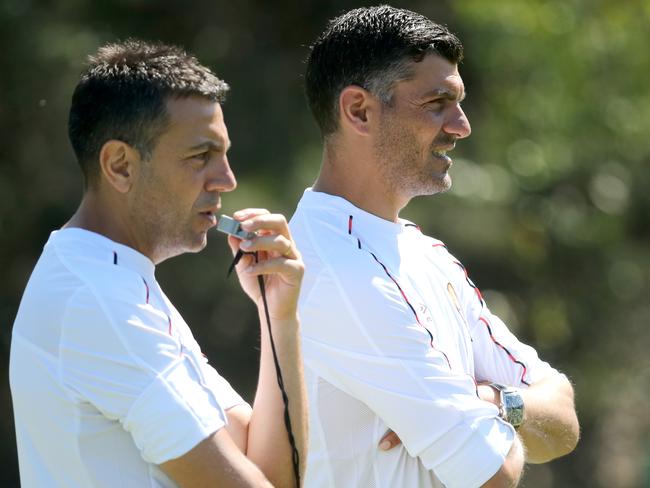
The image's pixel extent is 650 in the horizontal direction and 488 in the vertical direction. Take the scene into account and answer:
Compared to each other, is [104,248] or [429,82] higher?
[429,82]

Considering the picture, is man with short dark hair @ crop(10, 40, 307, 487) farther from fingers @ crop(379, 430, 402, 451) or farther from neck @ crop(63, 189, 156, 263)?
fingers @ crop(379, 430, 402, 451)

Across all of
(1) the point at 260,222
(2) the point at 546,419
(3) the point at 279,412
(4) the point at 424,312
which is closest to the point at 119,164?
(1) the point at 260,222

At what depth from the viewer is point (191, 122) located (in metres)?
3.04

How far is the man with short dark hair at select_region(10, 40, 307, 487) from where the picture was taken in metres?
2.70

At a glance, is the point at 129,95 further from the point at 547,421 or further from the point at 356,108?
the point at 547,421

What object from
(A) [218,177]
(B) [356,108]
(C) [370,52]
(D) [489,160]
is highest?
(C) [370,52]

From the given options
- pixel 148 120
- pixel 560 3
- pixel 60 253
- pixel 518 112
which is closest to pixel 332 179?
pixel 148 120

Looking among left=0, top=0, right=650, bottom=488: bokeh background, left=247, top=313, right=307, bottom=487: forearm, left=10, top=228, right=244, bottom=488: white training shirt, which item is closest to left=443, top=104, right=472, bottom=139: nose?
left=247, top=313, right=307, bottom=487: forearm

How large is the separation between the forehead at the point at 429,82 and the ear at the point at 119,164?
1057mm

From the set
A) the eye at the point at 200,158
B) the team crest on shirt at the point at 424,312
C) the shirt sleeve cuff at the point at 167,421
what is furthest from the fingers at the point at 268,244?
the team crest on shirt at the point at 424,312

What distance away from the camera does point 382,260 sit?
3.56 m

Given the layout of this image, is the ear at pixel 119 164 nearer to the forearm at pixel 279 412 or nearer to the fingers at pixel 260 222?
the fingers at pixel 260 222

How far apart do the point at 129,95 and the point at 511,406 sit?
1.44 meters

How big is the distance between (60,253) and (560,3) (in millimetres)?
10885
